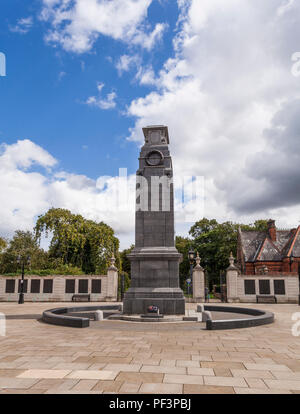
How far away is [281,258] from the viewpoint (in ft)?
142

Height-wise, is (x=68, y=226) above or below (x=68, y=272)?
above

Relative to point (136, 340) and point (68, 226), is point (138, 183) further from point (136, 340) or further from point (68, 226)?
point (68, 226)

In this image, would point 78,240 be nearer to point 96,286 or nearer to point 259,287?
point 96,286

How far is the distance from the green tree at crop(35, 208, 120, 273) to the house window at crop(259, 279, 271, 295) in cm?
2199

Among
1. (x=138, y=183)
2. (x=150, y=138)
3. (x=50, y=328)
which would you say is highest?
(x=150, y=138)

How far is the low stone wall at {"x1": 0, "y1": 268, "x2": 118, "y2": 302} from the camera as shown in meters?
29.7

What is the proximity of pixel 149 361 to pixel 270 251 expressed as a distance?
41963mm

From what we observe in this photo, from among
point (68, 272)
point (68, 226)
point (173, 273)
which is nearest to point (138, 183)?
point (173, 273)

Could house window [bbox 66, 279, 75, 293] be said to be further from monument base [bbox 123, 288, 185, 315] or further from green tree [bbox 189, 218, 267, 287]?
green tree [bbox 189, 218, 267, 287]

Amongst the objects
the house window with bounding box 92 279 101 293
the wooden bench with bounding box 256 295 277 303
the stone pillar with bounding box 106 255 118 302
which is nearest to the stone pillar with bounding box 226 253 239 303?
the wooden bench with bounding box 256 295 277 303

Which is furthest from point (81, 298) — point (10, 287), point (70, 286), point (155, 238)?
point (155, 238)

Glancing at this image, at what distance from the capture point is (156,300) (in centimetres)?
1452
